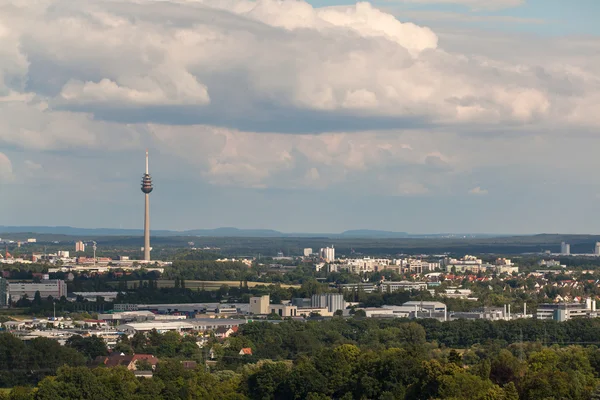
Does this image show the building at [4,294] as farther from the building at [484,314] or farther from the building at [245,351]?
the building at [245,351]

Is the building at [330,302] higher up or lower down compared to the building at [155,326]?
higher up

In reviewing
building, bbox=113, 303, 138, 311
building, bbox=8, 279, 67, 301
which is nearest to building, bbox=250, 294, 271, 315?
building, bbox=113, 303, 138, 311

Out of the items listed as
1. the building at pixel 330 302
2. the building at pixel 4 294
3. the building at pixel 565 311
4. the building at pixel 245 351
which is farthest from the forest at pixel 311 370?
the building at pixel 4 294

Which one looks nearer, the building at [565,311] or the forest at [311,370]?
the forest at [311,370]

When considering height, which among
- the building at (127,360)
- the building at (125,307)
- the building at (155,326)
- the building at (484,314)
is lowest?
the building at (127,360)

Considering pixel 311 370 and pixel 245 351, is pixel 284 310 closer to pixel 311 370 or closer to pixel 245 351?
pixel 245 351

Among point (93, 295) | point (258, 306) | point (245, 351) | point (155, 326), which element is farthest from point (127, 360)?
point (93, 295)
